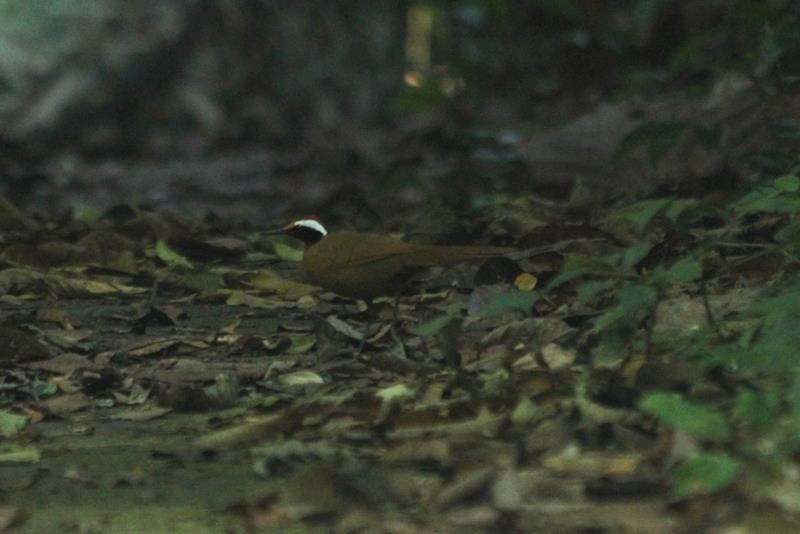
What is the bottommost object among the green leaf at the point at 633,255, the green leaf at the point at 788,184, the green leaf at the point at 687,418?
the green leaf at the point at 687,418

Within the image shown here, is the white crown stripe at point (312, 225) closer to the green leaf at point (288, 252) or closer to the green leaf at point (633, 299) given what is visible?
the green leaf at point (288, 252)

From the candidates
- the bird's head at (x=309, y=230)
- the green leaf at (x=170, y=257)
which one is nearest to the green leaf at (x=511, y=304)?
the bird's head at (x=309, y=230)

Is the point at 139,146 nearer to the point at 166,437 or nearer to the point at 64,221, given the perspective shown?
the point at 64,221

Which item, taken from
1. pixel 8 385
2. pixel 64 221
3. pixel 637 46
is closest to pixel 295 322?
pixel 8 385

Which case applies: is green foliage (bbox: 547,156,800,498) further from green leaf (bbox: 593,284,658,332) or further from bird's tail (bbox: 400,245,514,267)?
bird's tail (bbox: 400,245,514,267)

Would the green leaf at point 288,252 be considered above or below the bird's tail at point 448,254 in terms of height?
above

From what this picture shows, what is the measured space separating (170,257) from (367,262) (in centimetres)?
147

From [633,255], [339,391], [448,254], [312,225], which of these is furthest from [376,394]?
[312,225]

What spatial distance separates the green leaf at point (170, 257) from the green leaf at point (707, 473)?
3.46m

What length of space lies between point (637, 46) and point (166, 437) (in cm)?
735

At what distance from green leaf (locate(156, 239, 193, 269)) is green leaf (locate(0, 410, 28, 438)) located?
2144 mm

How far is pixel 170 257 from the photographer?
563cm

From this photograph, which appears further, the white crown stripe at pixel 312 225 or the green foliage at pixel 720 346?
the white crown stripe at pixel 312 225

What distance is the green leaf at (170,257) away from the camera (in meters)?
5.56
